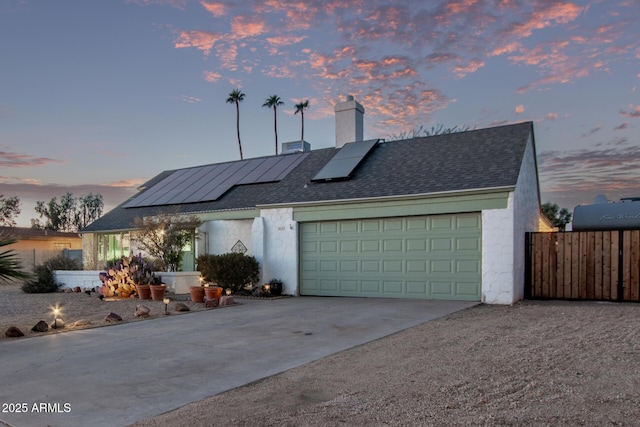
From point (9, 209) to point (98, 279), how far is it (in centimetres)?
3922

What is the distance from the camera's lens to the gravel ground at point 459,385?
350cm

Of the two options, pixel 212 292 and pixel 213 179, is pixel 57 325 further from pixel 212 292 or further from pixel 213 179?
pixel 213 179

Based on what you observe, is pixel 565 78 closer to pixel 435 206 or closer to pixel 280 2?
pixel 435 206

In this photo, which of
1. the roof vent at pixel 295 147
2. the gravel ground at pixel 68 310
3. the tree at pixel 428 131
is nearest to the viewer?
the gravel ground at pixel 68 310

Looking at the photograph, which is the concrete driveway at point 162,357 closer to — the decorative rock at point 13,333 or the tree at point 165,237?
the decorative rock at point 13,333

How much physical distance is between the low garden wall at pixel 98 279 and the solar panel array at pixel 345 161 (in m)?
5.25

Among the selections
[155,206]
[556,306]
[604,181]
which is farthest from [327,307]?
[604,181]

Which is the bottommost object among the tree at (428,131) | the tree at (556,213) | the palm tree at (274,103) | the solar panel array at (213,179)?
the tree at (556,213)

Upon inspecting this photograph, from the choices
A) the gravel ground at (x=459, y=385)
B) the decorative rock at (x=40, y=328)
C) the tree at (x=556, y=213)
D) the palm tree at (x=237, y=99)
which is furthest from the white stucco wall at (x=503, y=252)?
the palm tree at (x=237, y=99)

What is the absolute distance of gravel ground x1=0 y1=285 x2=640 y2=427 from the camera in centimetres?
350

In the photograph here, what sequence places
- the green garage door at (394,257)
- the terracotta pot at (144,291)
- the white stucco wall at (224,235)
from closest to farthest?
the green garage door at (394,257), the terracotta pot at (144,291), the white stucco wall at (224,235)

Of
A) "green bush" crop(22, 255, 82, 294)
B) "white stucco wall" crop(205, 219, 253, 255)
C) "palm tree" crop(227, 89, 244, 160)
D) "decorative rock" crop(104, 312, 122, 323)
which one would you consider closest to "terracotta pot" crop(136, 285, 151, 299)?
"decorative rock" crop(104, 312, 122, 323)

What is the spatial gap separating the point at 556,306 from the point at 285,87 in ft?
40.8

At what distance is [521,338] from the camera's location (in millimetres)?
6363
